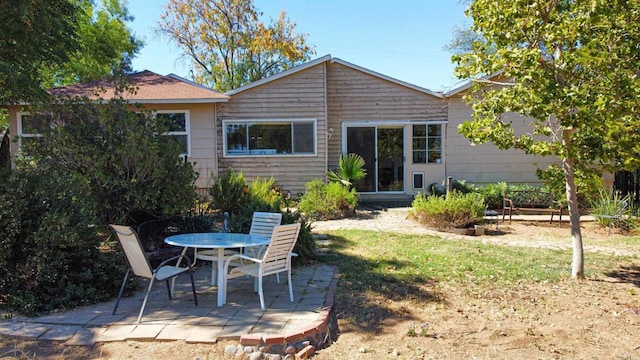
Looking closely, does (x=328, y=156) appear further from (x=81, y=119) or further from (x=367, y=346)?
(x=367, y=346)

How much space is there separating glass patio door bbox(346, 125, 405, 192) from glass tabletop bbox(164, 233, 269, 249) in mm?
9097

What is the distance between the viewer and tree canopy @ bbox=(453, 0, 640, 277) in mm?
4801

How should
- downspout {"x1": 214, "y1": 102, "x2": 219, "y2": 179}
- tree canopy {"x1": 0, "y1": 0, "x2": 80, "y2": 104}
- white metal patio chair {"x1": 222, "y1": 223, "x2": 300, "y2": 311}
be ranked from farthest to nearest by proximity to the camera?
1. downspout {"x1": 214, "y1": 102, "x2": 219, "y2": 179}
2. tree canopy {"x1": 0, "y1": 0, "x2": 80, "y2": 104}
3. white metal patio chair {"x1": 222, "y1": 223, "x2": 300, "y2": 311}

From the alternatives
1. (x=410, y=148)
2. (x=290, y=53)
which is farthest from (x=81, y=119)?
(x=290, y=53)

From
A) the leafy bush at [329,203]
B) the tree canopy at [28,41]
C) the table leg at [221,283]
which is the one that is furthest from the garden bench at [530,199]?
the tree canopy at [28,41]

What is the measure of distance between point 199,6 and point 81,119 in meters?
24.4

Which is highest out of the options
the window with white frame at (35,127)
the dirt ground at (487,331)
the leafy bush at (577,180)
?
the window with white frame at (35,127)

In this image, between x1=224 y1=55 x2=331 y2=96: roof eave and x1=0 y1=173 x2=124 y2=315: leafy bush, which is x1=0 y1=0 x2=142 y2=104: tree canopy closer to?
x1=0 y1=173 x2=124 y2=315: leafy bush

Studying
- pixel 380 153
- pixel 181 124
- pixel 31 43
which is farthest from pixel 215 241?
pixel 380 153

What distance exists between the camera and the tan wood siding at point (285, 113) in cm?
1344

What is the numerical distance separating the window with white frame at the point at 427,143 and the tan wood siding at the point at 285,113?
118 inches

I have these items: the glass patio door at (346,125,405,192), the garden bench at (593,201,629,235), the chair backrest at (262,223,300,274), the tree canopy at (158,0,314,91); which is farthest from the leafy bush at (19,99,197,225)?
the tree canopy at (158,0,314,91)

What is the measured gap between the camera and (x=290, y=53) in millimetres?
28672

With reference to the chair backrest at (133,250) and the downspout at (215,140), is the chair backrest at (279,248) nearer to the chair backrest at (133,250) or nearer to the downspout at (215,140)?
the chair backrest at (133,250)
